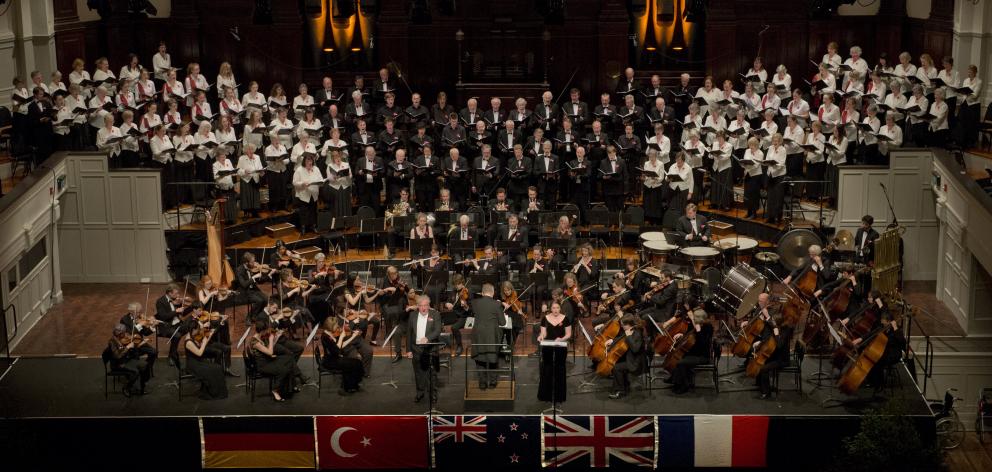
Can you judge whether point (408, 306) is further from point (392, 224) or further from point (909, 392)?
point (909, 392)

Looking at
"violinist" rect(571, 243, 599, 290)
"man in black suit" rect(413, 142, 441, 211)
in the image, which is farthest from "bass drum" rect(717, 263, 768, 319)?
"man in black suit" rect(413, 142, 441, 211)

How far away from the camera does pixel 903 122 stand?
19.2 metres

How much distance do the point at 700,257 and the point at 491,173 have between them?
3.61 m

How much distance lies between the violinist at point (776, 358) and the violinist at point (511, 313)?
2.79 meters

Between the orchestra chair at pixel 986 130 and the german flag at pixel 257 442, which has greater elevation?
the orchestra chair at pixel 986 130

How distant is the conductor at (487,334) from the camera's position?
15.2 m

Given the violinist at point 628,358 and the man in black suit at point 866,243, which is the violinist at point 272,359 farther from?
the man in black suit at point 866,243

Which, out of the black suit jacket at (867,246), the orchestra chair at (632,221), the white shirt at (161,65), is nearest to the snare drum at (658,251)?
the orchestra chair at (632,221)

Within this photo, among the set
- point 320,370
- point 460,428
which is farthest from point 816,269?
point 320,370

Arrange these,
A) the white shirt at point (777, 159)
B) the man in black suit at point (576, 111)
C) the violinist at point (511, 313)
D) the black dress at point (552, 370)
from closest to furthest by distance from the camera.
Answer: the black dress at point (552, 370)
the violinist at point (511, 313)
the white shirt at point (777, 159)
the man in black suit at point (576, 111)

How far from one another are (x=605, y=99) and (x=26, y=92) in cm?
830

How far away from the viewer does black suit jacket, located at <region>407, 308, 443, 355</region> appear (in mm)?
15078

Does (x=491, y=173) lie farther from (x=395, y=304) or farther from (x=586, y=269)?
(x=395, y=304)

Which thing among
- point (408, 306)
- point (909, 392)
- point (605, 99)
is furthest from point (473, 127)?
point (909, 392)
